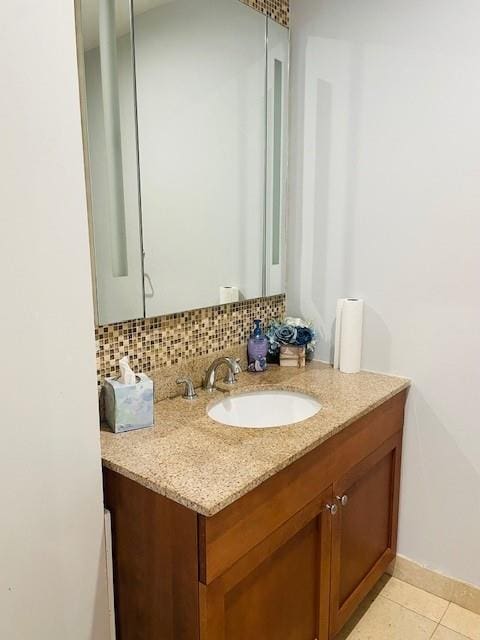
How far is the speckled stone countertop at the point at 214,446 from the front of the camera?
3.58 feet

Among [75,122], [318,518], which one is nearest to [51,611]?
[318,518]

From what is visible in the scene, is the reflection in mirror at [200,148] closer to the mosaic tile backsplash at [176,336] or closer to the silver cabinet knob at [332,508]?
the mosaic tile backsplash at [176,336]

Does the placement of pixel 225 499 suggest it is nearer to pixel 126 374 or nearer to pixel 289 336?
pixel 126 374

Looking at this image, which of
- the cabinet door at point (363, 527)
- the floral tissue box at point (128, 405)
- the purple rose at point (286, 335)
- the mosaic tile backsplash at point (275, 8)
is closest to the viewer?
the floral tissue box at point (128, 405)

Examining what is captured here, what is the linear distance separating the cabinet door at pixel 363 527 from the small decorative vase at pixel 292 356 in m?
0.45

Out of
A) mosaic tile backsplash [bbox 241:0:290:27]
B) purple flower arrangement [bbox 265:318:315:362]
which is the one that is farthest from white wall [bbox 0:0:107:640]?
mosaic tile backsplash [bbox 241:0:290:27]

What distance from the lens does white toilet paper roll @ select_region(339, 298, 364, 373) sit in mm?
1874

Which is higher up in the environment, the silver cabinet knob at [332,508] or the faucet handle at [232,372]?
the faucet handle at [232,372]

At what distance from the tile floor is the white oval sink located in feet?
2.54

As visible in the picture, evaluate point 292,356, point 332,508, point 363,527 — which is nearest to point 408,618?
point 363,527

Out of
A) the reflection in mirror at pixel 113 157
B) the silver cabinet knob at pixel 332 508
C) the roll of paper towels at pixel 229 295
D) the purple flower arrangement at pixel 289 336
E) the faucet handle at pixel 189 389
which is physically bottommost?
the silver cabinet knob at pixel 332 508

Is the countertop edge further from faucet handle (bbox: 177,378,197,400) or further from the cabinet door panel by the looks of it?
faucet handle (bbox: 177,378,197,400)

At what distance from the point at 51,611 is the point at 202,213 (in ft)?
4.07

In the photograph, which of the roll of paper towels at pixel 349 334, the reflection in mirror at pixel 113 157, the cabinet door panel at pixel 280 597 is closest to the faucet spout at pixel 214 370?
the reflection in mirror at pixel 113 157
